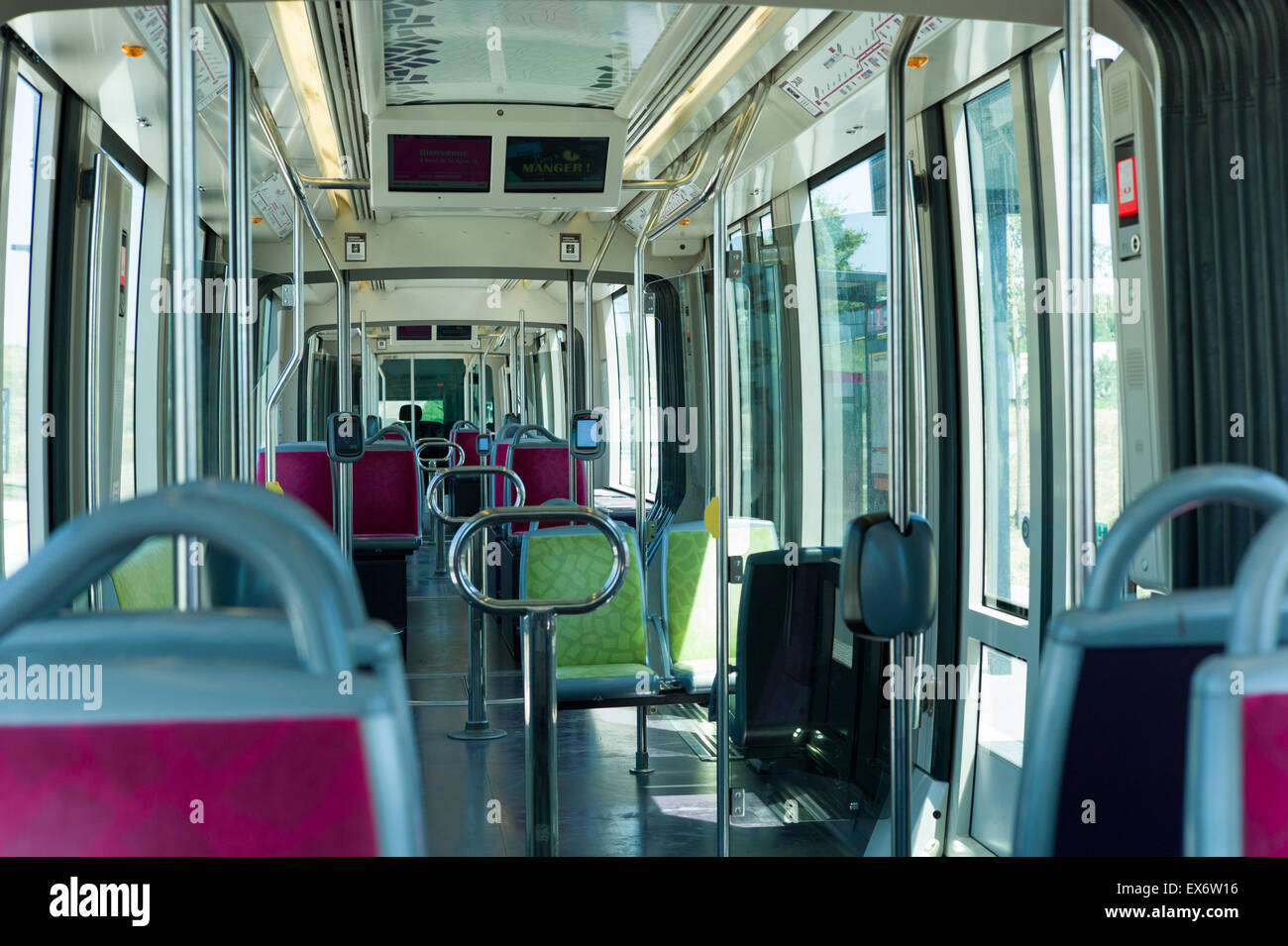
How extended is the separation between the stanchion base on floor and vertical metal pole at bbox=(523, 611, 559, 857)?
7.65 feet

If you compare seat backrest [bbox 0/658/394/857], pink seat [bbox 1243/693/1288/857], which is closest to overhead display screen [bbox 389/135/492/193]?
seat backrest [bbox 0/658/394/857]

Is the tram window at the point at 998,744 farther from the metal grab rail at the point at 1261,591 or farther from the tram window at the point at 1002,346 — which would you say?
the metal grab rail at the point at 1261,591

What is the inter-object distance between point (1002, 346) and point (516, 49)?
1965 millimetres

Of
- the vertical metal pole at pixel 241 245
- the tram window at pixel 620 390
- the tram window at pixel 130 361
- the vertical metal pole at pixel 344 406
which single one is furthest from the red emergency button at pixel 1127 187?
the tram window at pixel 620 390

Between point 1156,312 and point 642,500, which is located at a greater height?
point 1156,312

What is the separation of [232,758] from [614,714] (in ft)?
15.7

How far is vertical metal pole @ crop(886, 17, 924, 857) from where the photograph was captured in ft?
5.63

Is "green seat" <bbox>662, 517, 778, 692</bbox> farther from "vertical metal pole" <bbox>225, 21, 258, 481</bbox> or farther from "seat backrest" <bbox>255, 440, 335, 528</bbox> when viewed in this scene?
"seat backrest" <bbox>255, 440, 335, 528</bbox>

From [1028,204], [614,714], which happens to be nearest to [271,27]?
[1028,204]

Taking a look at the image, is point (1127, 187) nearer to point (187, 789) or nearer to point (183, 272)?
point (183, 272)

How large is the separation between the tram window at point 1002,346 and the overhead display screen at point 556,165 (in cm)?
147
